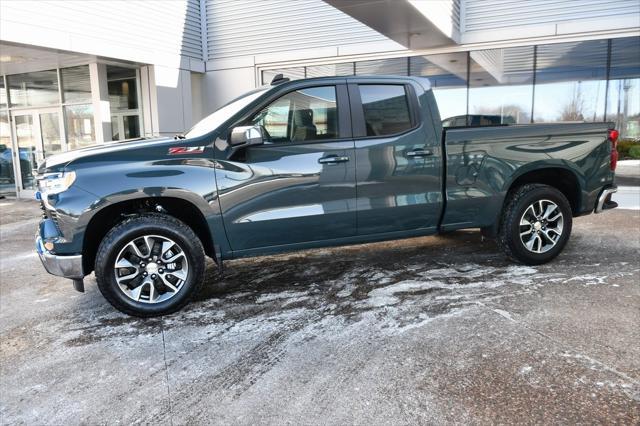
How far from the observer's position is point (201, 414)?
2.79 meters

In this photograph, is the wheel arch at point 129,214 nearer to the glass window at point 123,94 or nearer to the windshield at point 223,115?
the windshield at point 223,115

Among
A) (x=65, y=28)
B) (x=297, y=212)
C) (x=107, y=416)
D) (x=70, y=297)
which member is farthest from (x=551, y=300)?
(x=65, y=28)

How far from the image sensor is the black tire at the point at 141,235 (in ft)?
13.1

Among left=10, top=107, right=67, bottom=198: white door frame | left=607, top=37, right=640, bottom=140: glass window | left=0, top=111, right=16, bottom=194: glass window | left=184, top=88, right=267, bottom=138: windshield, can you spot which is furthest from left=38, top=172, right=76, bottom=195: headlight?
left=0, top=111, right=16, bottom=194: glass window

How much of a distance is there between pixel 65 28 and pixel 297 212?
8265 mm

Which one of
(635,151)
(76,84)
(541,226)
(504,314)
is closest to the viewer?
(504,314)

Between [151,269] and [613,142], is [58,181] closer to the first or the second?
[151,269]

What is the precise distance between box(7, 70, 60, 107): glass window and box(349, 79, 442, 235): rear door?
1065cm

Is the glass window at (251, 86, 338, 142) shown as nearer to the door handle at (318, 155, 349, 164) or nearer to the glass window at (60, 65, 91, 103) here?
the door handle at (318, 155, 349, 164)

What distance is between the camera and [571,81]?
11.0 metres

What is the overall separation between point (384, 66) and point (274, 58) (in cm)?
301

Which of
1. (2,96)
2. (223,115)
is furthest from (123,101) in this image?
(223,115)

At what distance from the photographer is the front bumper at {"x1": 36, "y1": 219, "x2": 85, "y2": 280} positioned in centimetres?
397

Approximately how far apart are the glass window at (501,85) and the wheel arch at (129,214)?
28.0 ft
